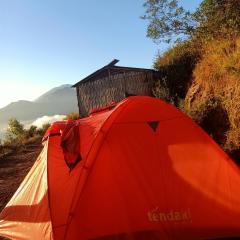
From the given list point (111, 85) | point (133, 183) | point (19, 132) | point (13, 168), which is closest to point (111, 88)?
→ point (111, 85)

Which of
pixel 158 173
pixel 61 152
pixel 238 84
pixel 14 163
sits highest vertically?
pixel 238 84

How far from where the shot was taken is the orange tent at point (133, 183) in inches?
243

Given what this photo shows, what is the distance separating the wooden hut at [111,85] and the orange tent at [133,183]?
1541 cm

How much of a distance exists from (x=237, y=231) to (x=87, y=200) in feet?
7.29

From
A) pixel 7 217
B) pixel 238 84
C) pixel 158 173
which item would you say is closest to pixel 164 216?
pixel 158 173

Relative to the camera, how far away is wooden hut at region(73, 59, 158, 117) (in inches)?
874

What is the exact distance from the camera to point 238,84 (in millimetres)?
10328

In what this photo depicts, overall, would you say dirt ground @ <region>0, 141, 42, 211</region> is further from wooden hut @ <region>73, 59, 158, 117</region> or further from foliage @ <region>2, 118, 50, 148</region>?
foliage @ <region>2, 118, 50, 148</region>

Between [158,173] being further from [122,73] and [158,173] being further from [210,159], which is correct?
[122,73]

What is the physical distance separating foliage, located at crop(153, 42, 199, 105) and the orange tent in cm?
1026

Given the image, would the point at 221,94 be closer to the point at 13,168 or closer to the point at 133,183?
the point at 133,183

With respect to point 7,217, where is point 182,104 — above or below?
above

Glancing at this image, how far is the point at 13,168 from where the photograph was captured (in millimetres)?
14578

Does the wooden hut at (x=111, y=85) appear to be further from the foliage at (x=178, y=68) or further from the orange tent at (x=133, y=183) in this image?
the orange tent at (x=133, y=183)
